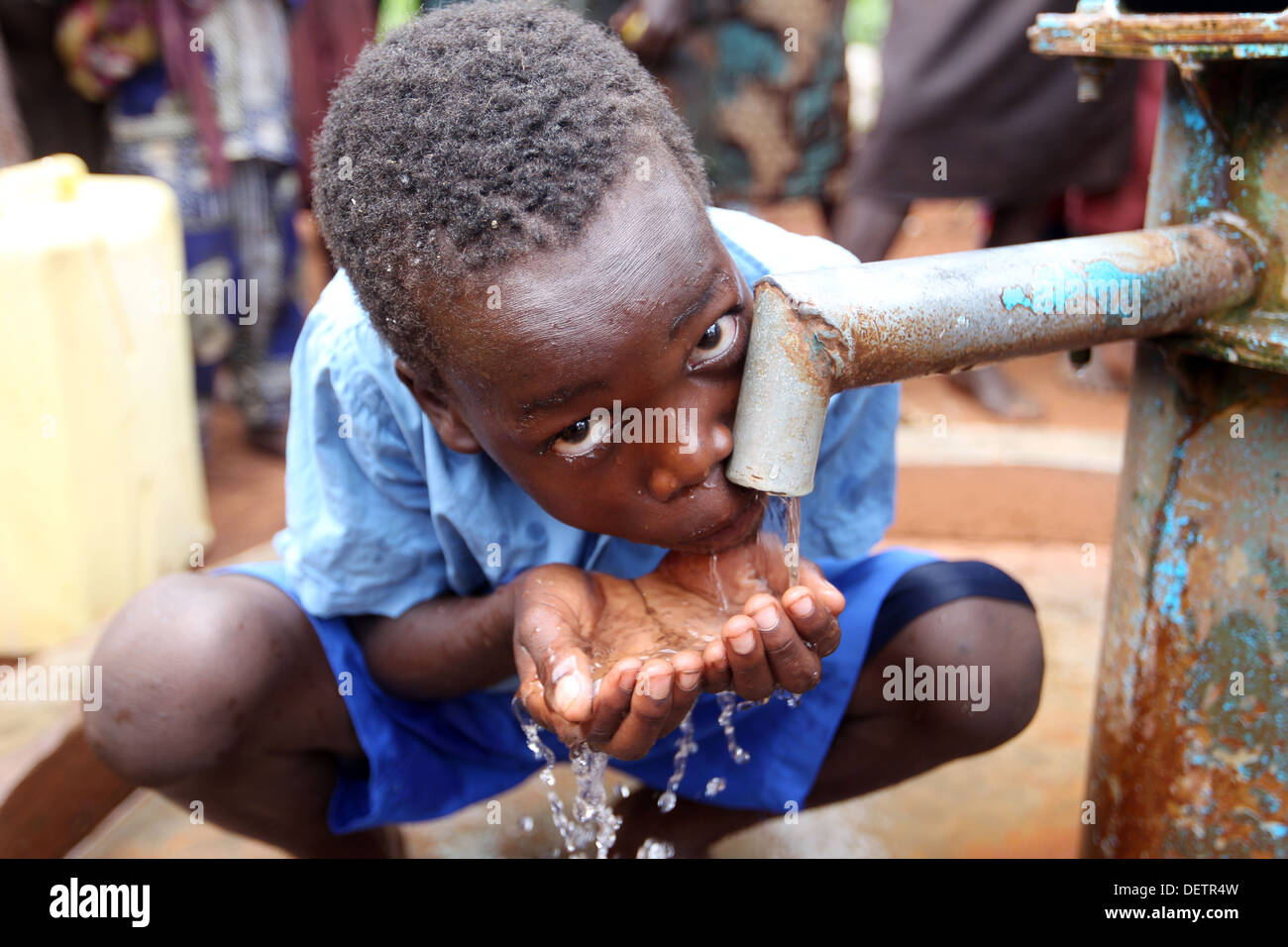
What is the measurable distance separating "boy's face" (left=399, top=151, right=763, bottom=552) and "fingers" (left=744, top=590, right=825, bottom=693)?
151 mm

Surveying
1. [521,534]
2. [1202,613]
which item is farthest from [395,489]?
[1202,613]

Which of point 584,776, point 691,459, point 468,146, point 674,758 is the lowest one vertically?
point 674,758

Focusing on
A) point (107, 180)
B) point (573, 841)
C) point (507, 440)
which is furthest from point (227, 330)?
point (507, 440)

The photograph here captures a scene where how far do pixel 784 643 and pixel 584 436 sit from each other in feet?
0.92

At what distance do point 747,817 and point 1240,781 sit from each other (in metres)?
0.65

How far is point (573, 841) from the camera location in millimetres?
1850

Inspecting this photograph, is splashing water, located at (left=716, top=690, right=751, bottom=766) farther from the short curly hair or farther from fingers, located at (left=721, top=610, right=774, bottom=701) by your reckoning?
the short curly hair

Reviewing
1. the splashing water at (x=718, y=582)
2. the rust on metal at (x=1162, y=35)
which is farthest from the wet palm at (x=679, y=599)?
the rust on metal at (x=1162, y=35)

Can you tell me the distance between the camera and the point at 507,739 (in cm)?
166

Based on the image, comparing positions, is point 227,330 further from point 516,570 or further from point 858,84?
point 858,84

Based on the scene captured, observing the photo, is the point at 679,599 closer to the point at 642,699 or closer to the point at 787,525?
the point at 787,525

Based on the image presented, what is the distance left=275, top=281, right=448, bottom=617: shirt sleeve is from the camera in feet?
4.93

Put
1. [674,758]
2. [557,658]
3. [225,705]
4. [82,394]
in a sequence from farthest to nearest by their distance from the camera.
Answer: [82,394] < [674,758] < [225,705] < [557,658]

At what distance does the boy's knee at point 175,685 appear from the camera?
4.65 feet
